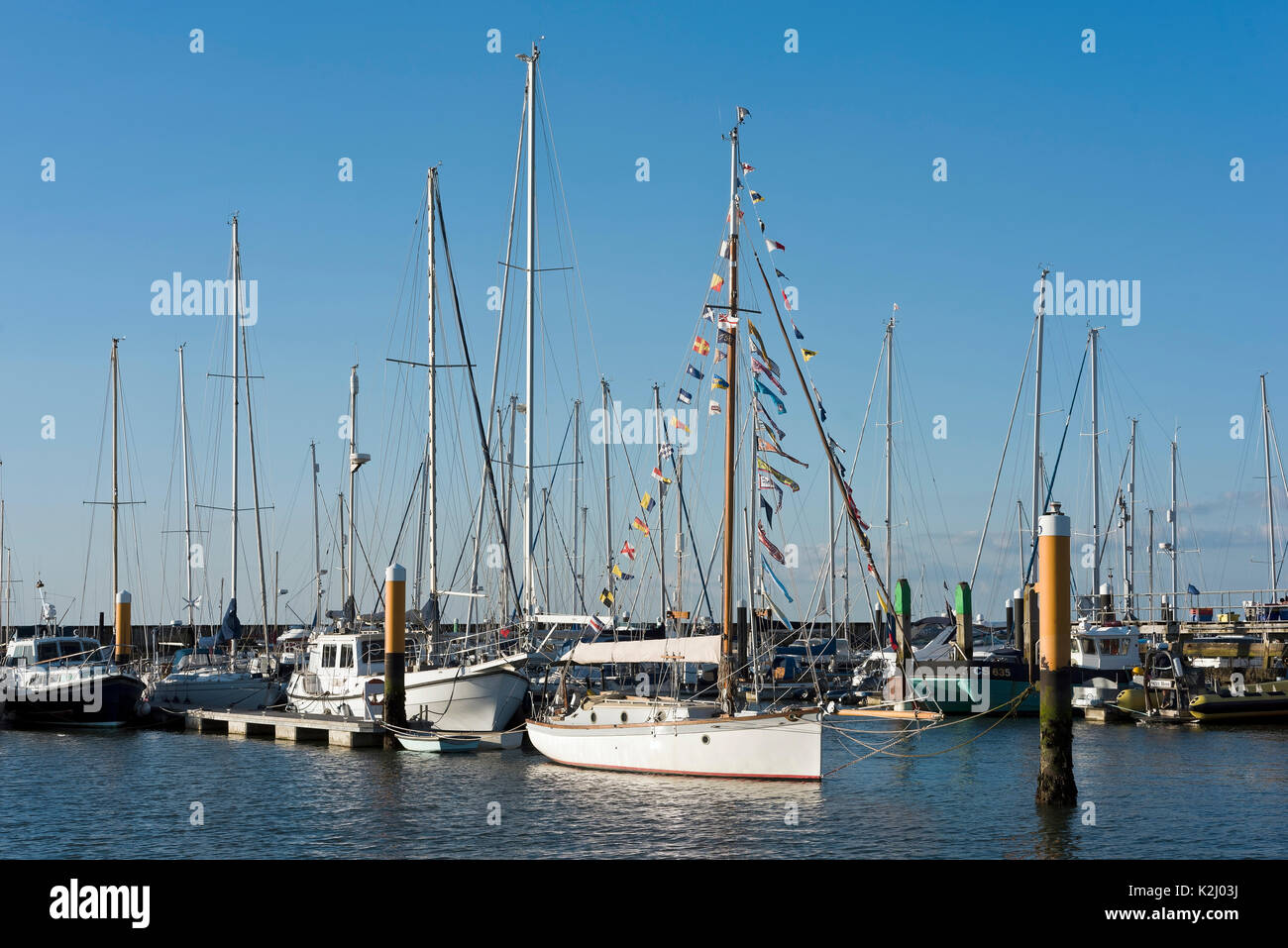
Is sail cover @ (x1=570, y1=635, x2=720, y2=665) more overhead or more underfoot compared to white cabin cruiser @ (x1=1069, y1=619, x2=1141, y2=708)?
more overhead

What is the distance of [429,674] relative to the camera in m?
41.6

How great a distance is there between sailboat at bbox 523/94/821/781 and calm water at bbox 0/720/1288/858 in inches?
22.0

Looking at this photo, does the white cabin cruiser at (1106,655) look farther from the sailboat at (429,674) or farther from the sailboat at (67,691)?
the sailboat at (67,691)

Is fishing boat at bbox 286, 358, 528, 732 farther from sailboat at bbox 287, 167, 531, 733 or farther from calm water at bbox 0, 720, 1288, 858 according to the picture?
calm water at bbox 0, 720, 1288, 858

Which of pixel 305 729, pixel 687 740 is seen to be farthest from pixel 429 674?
pixel 687 740

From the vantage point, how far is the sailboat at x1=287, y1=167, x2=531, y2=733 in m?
40.9

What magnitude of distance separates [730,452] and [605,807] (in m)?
10.4

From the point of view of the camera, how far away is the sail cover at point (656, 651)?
33.0 m

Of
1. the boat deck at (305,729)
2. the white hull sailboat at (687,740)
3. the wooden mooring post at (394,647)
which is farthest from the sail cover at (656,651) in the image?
the wooden mooring post at (394,647)

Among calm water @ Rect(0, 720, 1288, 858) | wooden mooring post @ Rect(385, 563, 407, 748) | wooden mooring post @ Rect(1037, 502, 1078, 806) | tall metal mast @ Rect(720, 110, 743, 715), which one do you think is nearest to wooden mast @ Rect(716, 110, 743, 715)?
tall metal mast @ Rect(720, 110, 743, 715)

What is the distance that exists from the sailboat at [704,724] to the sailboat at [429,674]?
144 inches

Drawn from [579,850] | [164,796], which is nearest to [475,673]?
[164,796]

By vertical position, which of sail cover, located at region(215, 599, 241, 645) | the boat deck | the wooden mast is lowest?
the boat deck

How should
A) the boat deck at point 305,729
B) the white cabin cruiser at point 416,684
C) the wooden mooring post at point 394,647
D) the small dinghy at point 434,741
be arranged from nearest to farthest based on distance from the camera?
the small dinghy at point 434,741 < the wooden mooring post at point 394,647 < the boat deck at point 305,729 < the white cabin cruiser at point 416,684
